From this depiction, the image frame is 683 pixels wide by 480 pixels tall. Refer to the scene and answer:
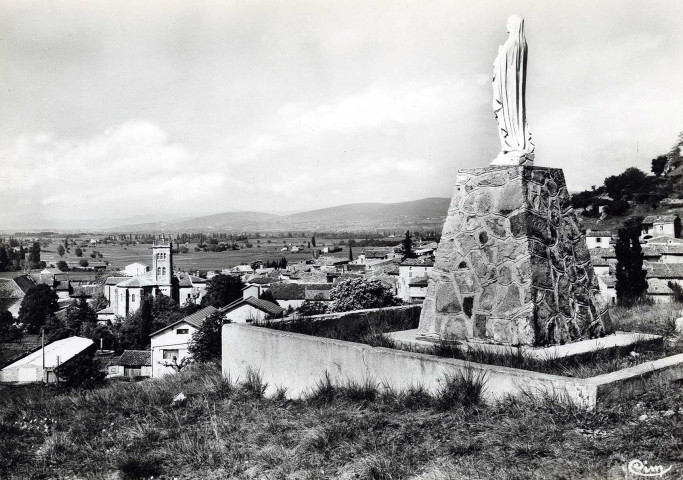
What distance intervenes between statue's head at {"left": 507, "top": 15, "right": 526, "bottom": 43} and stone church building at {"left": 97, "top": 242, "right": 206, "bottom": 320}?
74218 mm

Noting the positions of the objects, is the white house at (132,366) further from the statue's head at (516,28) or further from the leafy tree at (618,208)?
the leafy tree at (618,208)

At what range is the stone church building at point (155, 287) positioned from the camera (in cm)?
8369

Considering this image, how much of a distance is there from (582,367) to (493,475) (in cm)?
213

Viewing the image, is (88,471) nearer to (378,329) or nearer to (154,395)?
(154,395)

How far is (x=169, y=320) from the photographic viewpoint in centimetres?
6088

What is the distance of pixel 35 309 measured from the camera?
67.8 m

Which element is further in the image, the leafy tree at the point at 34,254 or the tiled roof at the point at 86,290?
the tiled roof at the point at 86,290

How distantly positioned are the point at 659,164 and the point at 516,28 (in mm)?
90693

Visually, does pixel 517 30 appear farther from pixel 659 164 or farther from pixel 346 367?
pixel 659 164

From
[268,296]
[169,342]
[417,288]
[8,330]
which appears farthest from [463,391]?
[8,330]

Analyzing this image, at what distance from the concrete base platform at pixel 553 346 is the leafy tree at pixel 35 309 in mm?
69205

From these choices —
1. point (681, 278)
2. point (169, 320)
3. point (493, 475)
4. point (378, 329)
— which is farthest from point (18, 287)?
point (493, 475)

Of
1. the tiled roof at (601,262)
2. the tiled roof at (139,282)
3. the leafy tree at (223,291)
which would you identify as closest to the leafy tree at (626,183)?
the tiled roof at (601,262)

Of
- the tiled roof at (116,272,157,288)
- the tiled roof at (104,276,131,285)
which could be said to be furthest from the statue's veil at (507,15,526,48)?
the tiled roof at (104,276,131,285)
